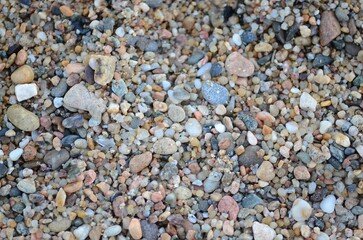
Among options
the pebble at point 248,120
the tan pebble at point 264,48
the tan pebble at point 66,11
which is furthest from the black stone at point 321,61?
the tan pebble at point 66,11

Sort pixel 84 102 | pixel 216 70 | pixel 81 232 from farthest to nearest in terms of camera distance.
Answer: pixel 216 70
pixel 84 102
pixel 81 232

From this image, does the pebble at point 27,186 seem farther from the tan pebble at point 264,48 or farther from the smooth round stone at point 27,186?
the tan pebble at point 264,48

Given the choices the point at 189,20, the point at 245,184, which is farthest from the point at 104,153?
the point at 189,20

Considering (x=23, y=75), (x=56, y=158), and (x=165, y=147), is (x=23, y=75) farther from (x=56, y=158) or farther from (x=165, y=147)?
(x=165, y=147)

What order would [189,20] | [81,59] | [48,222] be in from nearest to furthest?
[48,222] → [81,59] → [189,20]

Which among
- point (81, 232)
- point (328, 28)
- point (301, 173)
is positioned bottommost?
point (81, 232)

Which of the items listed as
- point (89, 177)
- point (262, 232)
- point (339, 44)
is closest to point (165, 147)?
point (89, 177)

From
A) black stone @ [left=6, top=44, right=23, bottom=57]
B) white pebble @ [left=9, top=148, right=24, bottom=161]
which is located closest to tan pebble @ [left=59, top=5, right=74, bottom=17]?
black stone @ [left=6, top=44, right=23, bottom=57]

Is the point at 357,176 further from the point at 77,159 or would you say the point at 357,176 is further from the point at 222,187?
the point at 77,159
